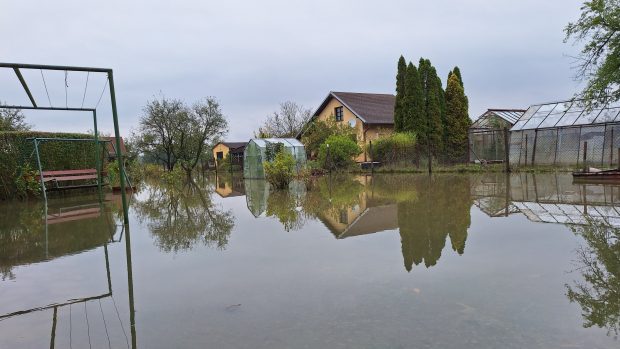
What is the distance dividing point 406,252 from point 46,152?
50.1 feet

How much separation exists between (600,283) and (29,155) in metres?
16.5

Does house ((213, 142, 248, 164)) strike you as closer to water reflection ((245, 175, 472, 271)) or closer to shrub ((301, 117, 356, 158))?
shrub ((301, 117, 356, 158))

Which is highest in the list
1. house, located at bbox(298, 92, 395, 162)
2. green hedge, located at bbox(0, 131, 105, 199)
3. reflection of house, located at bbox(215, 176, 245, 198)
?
house, located at bbox(298, 92, 395, 162)

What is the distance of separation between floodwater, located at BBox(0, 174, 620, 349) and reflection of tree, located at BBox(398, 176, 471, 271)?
4cm

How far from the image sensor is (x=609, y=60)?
658 inches

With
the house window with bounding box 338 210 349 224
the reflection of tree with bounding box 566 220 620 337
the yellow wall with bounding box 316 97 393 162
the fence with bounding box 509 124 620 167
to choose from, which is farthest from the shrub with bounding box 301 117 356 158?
the reflection of tree with bounding box 566 220 620 337

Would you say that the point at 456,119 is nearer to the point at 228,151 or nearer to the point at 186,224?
the point at 186,224

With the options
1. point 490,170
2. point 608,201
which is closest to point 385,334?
point 608,201

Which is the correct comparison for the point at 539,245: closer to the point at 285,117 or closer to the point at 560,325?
the point at 560,325

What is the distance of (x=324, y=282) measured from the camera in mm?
4520

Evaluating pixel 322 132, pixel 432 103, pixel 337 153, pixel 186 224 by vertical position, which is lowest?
pixel 186 224

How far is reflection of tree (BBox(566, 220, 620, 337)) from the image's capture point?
11.0ft

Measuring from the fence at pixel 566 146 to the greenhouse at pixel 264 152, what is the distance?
12703mm

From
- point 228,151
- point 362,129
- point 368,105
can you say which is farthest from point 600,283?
point 228,151
